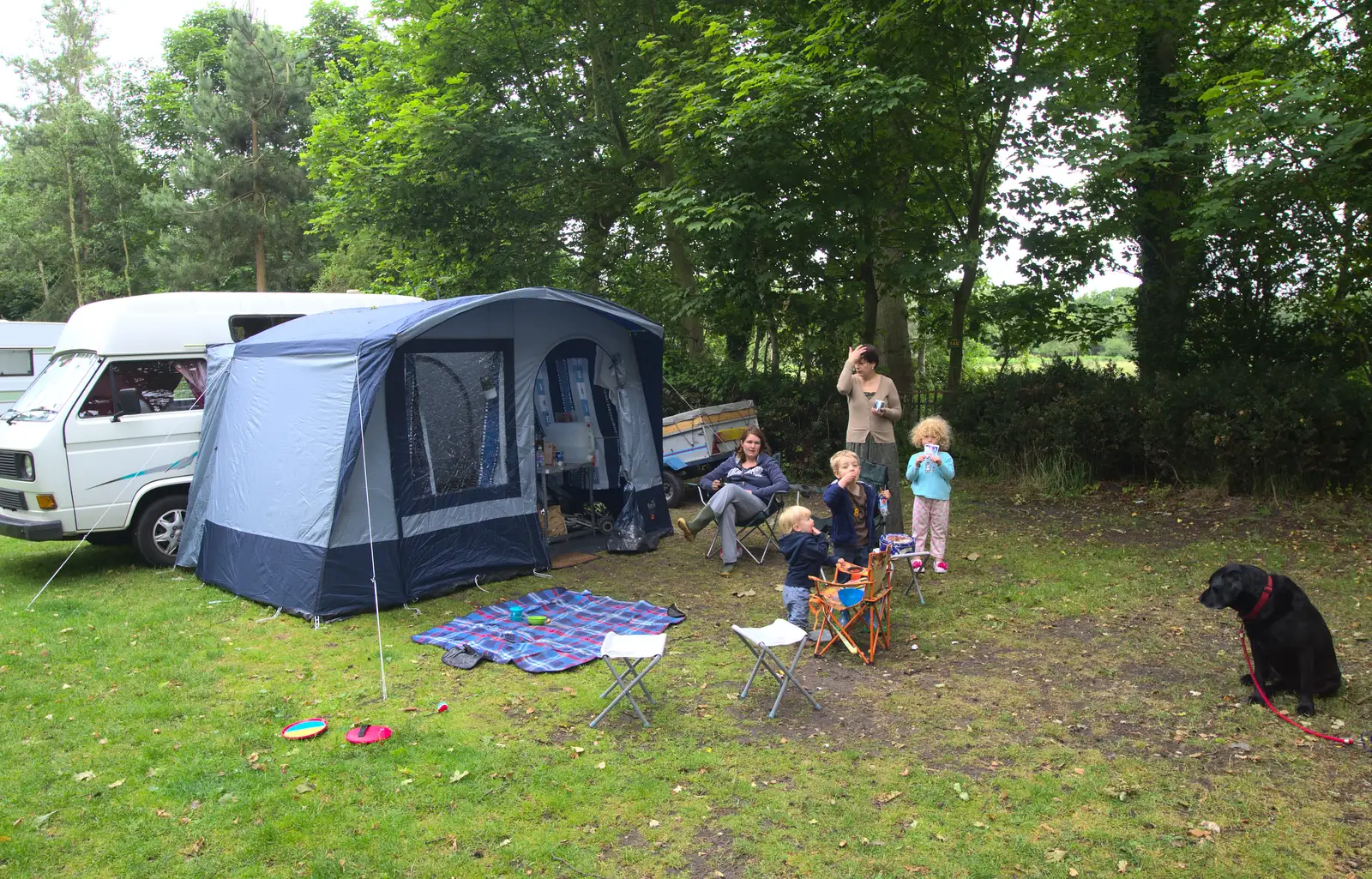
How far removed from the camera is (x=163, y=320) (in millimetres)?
7746

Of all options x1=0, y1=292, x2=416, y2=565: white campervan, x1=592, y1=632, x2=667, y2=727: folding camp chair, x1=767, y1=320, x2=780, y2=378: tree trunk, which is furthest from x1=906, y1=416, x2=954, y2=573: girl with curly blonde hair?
x1=0, y1=292, x2=416, y2=565: white campervan

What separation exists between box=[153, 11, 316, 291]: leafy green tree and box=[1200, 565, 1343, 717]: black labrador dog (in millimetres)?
22489

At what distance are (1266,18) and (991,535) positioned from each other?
6.85 meters

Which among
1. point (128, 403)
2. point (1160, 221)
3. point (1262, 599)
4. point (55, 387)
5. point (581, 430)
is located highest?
point (1160, 221)

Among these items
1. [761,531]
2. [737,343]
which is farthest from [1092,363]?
[737,343]

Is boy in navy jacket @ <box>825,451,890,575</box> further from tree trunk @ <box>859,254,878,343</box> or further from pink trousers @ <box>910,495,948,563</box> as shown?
tree trunk @ <box>859,254,878,343</box>

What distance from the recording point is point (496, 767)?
3926 mm

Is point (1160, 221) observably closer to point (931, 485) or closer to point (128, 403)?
point (931, 485)

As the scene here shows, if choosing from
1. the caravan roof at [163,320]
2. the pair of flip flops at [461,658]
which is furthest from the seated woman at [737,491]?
the caravan roof at [163,320]

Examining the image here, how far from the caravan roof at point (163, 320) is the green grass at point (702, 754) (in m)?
2.38

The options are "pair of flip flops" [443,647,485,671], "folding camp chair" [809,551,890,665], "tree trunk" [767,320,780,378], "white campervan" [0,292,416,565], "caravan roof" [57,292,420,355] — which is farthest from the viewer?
"tree trunk" [767,320,780,378]

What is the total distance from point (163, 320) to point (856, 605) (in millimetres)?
6432

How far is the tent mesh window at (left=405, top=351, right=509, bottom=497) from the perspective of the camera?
6.67 metres

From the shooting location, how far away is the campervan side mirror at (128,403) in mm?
7443
